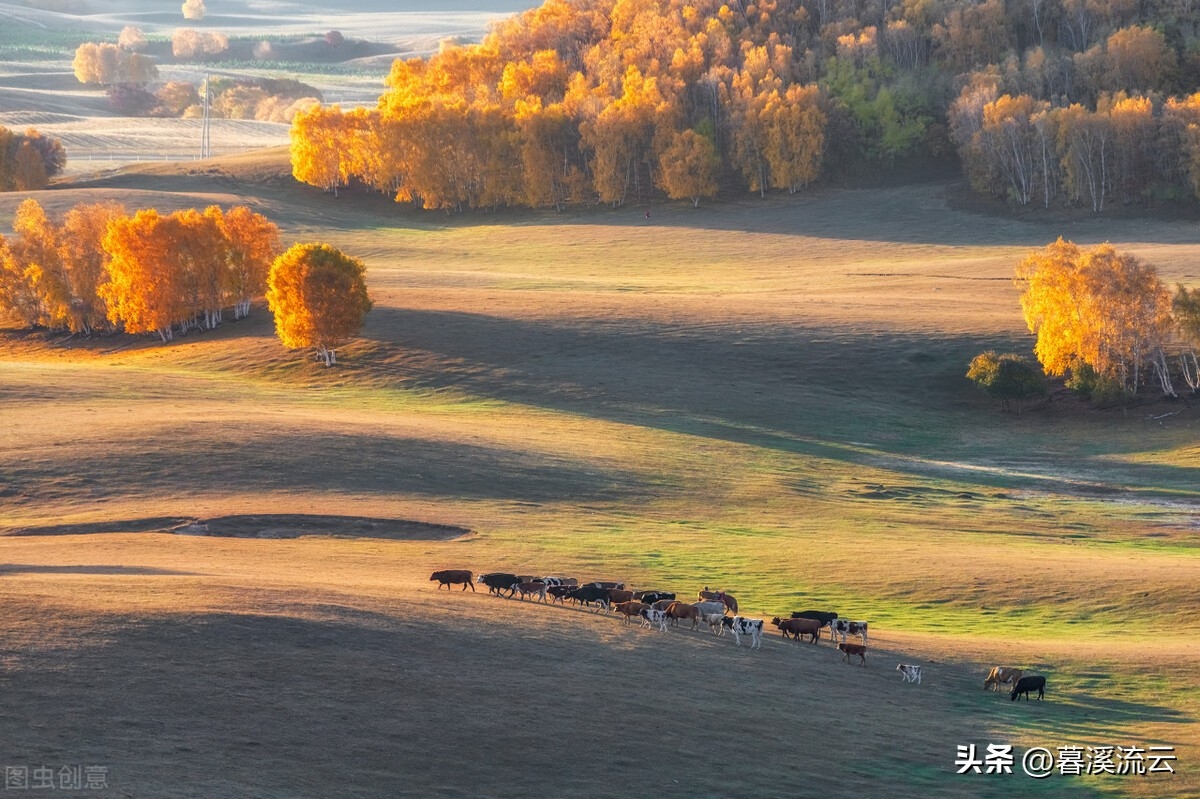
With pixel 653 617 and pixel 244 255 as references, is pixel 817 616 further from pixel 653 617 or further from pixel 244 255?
pixel 244 255

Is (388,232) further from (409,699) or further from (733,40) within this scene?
(409,699)

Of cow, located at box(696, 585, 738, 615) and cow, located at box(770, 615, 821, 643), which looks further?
cow, located at box(696, 585, 738, 615)

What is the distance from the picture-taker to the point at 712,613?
96.2 feet

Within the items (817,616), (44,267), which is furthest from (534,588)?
(44,267)

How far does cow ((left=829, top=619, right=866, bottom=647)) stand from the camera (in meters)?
28.7

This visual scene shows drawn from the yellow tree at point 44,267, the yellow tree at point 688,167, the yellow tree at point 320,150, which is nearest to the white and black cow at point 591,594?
the yellow tree at point 44,267

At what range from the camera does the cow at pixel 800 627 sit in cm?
2878

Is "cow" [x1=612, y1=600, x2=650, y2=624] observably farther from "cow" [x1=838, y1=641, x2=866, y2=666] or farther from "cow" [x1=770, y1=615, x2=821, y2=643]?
"cow" [x1=838, y1=641, x2=866, y2=666]

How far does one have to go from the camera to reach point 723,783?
20.4 m

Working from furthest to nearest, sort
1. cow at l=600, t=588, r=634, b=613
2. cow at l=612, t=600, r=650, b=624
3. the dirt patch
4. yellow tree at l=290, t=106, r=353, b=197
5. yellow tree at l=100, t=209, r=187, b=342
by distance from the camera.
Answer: yellow tree at l=290, t=106, r=353, b=197 → yellow tree at l=100, t=209, r=187, b=342 → the dirt patch → cow at l=600, t=588, r=634, b=613 → cow at l=612, t=600, r=650, b=624

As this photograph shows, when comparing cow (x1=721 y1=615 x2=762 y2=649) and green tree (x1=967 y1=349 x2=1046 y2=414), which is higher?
cow (x1=721 y1=615 x2=762 y2=649)

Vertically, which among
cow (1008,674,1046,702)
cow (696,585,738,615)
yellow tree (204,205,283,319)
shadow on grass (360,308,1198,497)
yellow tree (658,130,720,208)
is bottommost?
shadow on grass (360,308,1198,497)

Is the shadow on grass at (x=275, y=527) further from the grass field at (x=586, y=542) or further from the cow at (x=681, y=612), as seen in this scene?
the cow at (x=681, y=612)

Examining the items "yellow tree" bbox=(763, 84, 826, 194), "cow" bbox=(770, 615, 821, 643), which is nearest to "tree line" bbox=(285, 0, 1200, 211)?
"yellow tree" bbox=(763, 84, 826, 194)
